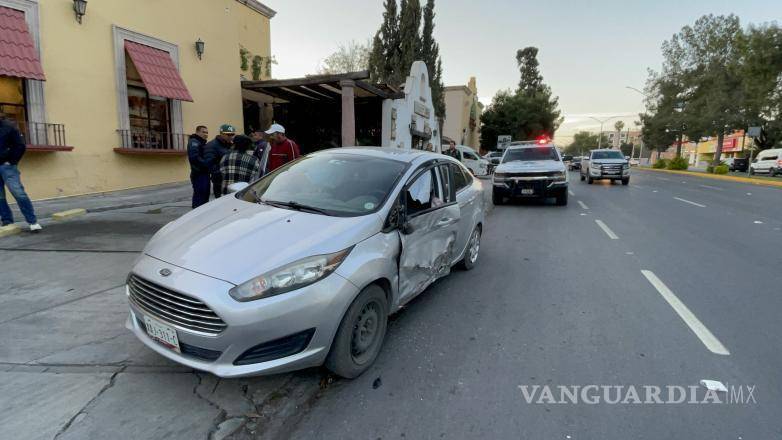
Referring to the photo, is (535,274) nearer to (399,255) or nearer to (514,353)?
(514,353)

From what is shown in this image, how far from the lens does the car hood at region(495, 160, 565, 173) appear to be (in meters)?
11.2

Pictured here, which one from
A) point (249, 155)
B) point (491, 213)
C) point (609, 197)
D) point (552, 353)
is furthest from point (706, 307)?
point (609, 197)

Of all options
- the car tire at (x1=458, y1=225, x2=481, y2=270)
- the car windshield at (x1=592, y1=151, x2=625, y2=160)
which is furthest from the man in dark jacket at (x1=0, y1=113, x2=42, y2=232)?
the car windshield at (x1=592, y1=151, x2=625, y2=160)

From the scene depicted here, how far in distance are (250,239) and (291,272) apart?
462 millimetres

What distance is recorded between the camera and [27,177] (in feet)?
27.5

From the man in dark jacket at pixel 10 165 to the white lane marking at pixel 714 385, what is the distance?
8400 mm

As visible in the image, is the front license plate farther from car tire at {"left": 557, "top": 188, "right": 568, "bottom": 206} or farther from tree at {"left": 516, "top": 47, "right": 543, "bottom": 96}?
tree at {"left": 516, "top": 47, "right": 543, "bottom": 96}

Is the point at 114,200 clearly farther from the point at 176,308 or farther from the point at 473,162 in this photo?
the point at 473,162

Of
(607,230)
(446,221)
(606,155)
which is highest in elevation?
(606,155)

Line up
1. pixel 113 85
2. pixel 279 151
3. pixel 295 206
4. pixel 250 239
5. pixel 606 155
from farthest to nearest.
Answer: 1. pixel 606 155
2. pixel 113 85
3. pixel 279 151
4. pixel 295 206
5. pixel 250 239

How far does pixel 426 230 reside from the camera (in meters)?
3.82

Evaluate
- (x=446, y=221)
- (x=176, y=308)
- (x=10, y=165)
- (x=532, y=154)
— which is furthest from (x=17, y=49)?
(x=532, y=154)

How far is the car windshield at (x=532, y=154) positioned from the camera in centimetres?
1226

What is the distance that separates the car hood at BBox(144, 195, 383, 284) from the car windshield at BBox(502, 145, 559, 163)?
33.5 ft
